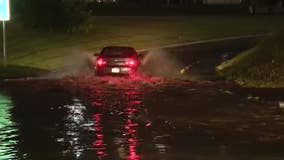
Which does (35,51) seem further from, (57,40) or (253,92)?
(253,92)

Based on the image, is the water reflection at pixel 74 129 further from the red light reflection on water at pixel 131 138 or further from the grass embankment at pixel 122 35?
the grass embankment at pixel 122 35

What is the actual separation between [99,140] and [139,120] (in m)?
3.47

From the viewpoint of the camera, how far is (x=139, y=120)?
18781 millimetres

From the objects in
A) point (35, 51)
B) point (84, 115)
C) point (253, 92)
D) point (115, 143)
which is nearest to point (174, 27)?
point (35, 51)

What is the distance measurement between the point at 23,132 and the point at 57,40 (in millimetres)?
35008

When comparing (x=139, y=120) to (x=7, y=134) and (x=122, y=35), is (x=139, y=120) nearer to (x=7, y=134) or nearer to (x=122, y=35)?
(x=7, y=134)

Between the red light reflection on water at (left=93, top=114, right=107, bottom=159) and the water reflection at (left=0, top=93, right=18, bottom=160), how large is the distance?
1.56 m

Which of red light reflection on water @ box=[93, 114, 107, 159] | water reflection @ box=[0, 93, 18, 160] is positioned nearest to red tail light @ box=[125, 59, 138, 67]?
water reflection @ box=[0, 93, 18, 160]

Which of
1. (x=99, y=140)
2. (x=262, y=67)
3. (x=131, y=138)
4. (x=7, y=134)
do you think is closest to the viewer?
(x=99, y=140)

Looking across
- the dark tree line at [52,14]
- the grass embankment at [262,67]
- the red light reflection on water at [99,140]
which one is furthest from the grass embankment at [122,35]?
the red light reflection on water at [99,140]

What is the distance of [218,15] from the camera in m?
77.2

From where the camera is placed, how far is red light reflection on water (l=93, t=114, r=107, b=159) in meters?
13.9

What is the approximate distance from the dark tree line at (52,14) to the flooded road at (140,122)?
85.8ft

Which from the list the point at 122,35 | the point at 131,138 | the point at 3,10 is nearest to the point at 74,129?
the point at 131,138
